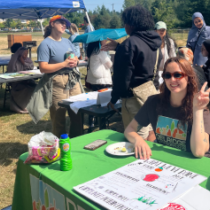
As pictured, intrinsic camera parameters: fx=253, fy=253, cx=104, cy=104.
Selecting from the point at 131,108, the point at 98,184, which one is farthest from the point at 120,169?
the point at 131,108

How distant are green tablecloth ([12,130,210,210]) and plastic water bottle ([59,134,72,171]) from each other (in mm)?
34

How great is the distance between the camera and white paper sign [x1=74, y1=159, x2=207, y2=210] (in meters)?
1.08

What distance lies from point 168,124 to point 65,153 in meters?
0.80

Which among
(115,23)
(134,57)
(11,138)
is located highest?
(115,23)

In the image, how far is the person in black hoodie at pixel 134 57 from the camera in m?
2.22

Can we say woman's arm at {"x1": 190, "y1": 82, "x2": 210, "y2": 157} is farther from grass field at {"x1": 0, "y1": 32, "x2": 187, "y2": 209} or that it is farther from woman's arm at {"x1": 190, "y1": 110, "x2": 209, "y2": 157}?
grass field at {"x1": 0, "y1": 32, "x2": 187, "y2": 209}

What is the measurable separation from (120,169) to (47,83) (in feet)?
6.17

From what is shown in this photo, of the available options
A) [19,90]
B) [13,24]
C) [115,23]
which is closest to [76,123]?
[19,90]

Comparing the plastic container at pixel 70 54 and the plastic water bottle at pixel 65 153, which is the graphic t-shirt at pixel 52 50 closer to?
the plastic container at pixel 70 54

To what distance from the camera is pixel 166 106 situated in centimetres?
184

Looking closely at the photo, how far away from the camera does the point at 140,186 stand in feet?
3.96

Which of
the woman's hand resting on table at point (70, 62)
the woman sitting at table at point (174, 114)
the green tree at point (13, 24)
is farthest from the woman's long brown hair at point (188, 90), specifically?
the green tree at point (13, 24)

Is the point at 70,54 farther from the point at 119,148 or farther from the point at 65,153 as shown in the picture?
the point at 65,153

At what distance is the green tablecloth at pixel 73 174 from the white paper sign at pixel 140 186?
0.05 m
